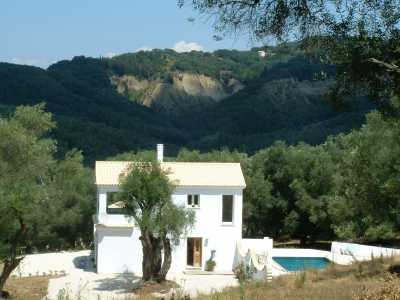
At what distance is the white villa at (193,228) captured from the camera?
94.7 ft

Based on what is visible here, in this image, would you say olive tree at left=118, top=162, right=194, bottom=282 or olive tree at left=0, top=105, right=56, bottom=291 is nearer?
olive tree at left=118, top=162, right=194, bottom=282

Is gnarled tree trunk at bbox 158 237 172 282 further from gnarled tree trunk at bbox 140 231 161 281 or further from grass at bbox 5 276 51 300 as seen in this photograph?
grass at bbox 5 276 51 300

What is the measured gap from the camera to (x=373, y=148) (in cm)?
2681

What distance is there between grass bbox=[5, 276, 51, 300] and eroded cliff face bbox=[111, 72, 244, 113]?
144417 mm

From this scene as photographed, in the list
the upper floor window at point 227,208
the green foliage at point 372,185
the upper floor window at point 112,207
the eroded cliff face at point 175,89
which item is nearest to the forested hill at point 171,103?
the eroded cliff face at point 175,89

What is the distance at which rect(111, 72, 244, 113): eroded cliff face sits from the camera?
575 ft

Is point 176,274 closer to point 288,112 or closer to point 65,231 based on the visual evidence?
point 65,231

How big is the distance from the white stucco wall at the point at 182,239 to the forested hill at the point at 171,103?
33.0m

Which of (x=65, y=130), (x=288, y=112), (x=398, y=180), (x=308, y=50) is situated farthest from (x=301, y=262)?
(x=288, y=112)

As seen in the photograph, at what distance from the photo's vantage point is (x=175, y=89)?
182m

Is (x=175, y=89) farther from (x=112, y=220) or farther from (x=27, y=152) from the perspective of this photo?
(x=112, y=220)

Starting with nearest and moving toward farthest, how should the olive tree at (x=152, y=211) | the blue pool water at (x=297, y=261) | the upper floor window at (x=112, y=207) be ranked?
the olive tree at (x=152, y=211), the blue pool water at (x=297, y=261), the upper floor window at (x=112, y=207)

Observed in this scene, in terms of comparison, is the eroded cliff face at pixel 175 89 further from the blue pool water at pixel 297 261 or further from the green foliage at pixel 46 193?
the blue pool water at pixel 297 261

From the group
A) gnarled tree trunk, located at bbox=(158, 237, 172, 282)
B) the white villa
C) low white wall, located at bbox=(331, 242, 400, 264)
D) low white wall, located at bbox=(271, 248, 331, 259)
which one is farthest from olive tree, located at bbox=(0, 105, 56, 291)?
low white wall, located at bbox=(331, 242, 400, 264)
